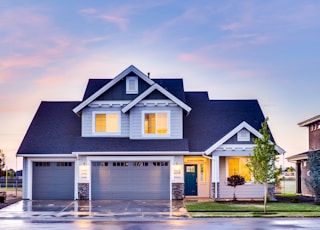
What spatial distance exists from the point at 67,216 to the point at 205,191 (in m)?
12.5

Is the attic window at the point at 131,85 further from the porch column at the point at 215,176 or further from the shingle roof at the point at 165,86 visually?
the porch column at the point at 215,176

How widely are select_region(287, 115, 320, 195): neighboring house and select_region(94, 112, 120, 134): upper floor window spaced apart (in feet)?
44.8

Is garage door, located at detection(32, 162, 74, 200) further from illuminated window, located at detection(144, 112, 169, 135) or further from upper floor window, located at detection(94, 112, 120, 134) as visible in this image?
illuminated window, located at detection(144, 112, 169, 135)

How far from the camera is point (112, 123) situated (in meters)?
34.1

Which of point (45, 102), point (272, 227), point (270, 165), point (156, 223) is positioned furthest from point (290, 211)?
point (45, 102)

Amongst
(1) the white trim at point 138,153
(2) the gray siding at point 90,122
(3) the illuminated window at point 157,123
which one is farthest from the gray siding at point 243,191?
(2) the gray siding at point 90,122

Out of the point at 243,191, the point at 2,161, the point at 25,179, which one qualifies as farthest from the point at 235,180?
the point at 2,161

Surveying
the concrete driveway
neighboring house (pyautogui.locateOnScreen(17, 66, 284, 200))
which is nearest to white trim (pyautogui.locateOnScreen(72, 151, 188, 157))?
neighboring house (pyautogui.locateOnScreen(17, 66, 284, 200))

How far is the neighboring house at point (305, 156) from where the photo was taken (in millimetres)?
37969

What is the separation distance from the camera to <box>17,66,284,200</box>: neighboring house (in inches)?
1280

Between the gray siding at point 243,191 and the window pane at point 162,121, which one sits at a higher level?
the window pane at point 162,121

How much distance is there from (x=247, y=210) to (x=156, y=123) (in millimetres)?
9740

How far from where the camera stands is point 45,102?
125 ft

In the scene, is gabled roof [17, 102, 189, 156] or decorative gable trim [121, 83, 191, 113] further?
decorative gable trim [121, 83, 191, 113]
